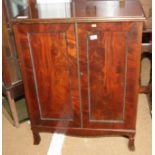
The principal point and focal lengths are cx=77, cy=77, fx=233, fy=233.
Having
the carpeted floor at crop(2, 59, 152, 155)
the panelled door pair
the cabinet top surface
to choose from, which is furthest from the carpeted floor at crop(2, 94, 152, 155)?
the cabinet top surface

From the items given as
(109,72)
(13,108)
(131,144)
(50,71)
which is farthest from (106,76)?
(13,108)

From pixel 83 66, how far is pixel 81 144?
2.42 feet

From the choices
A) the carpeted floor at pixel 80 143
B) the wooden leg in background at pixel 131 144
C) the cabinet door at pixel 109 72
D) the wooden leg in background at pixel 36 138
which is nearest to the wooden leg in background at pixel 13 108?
the carpeted floor at pixel 80 143

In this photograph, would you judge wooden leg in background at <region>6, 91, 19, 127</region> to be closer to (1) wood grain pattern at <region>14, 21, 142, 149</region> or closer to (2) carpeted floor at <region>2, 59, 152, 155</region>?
(2) carpeted floor at <region>2, 59, 152, 155</region>

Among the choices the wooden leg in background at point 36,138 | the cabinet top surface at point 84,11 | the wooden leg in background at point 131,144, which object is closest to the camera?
the cabinet top surface at point 84,11

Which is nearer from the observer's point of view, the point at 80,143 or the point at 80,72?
the point at 80,72

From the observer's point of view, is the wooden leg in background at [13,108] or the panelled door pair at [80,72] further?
the wooden leg in background at [13,108]

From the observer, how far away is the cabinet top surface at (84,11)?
1360 millimetres

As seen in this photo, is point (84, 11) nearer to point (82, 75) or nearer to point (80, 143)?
point (82, 75)

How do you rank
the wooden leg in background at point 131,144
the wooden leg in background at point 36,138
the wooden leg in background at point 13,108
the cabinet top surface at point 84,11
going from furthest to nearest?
1. the wooden leg in background at point 13,108
2. the wooden leg in background at point 36,138
3. the wooden leg in background at point 131,144
4. the cabinet top surface at point 84,11

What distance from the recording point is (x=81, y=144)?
6.27 feet

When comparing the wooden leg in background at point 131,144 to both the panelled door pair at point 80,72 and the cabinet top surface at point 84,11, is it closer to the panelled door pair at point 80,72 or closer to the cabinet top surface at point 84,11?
the panelled door pair at point 80,72

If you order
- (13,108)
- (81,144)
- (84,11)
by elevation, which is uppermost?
(84,11)

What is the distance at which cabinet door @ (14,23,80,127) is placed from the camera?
4.77 ft
